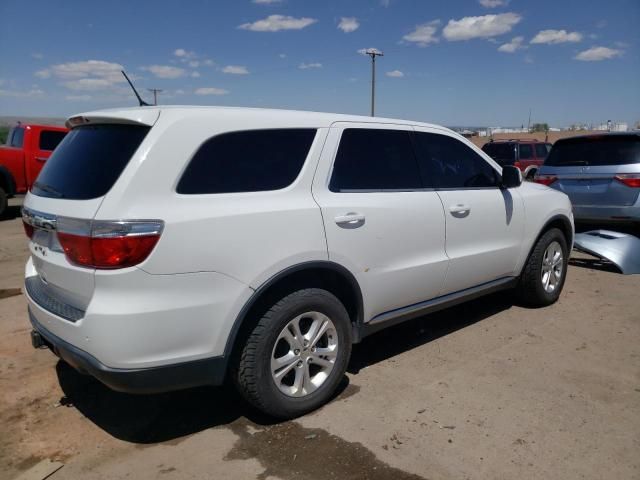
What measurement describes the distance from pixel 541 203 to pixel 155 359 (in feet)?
12.6

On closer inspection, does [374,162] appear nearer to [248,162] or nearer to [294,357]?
[248,162]

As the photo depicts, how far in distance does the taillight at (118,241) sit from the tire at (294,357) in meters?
0.77

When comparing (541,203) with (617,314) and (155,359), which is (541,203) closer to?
(617,314)

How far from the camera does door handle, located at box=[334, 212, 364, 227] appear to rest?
10.5 ft

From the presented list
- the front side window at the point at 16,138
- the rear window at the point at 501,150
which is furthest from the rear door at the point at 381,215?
the rear window at the point at 501,150

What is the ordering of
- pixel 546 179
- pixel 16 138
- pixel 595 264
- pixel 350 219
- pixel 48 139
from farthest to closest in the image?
pixel 16 138 → pixel 48 139 → pixel 546 179 → pixel 595 264 → pixel 350 219

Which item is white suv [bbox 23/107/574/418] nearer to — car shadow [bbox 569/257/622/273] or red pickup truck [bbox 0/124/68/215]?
car shadow [bbox 569/257/622/273]

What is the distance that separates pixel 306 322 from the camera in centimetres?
319

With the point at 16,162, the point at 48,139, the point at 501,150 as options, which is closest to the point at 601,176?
the point at 501,150

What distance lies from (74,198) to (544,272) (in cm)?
425

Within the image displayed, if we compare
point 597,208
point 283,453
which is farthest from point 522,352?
point 597,208

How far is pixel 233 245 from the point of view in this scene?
2.71m

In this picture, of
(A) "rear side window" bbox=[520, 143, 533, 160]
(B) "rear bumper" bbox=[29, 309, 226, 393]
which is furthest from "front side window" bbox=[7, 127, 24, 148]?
(A) "rear side window" bbox=[520, 143, 533, 160]

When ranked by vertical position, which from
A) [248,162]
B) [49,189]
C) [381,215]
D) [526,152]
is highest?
[248,162]
